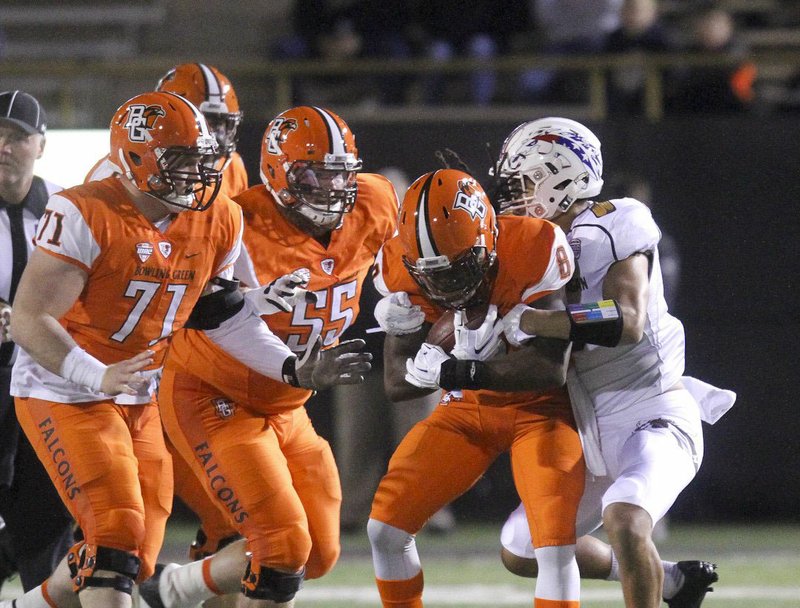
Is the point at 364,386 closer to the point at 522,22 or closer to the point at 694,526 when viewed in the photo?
the point at 694,526

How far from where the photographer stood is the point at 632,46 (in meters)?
8.43

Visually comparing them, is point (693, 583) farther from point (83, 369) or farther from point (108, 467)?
point (83, 369)

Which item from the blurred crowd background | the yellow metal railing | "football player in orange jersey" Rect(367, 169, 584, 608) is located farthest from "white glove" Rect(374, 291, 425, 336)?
the yellow metal railing

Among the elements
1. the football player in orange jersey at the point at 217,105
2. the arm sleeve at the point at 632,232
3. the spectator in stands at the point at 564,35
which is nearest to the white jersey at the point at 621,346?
the arm sleeve at the point at 632,232

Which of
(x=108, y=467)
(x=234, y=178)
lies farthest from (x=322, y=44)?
(x=108, y=467)

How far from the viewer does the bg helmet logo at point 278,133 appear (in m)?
4.44

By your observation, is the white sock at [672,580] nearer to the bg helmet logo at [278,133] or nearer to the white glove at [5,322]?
the bg helmet logo at [278,133]

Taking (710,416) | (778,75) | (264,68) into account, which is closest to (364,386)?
(264,68)

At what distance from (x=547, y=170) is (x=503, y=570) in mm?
2802

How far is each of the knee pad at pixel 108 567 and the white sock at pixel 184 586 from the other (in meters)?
0.67

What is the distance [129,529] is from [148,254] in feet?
2.67

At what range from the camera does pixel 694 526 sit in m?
7.87

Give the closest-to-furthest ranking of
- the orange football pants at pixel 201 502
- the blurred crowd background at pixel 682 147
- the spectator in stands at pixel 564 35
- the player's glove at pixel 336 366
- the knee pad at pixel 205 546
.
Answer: the player's glove at pixel 336 366
the orange football pants at pixel 201 502
the knee pad at pixel 205 546
the blurred crowd background at pixel 682 147
the spectator in stands at pixel 564 35

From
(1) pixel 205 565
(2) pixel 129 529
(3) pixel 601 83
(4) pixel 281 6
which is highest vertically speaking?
(4) pixel 281 6
